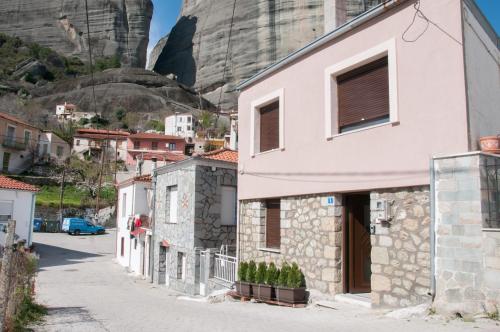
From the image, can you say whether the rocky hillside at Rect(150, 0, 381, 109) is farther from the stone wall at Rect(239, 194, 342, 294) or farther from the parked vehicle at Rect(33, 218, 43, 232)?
the stone wall at Rect(239, 194, 342, 294)

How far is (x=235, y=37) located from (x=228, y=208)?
248ft

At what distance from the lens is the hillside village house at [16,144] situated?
49906 mm

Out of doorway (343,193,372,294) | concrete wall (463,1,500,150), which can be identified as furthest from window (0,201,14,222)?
concrete wall (463,1,500,150)

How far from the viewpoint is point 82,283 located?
18516 millimetres

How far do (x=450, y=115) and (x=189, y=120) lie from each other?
232ft

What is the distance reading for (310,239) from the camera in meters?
9.36

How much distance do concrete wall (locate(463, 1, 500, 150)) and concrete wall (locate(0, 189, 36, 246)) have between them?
23608 mm

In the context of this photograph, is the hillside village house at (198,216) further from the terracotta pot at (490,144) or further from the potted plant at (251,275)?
the terracotta pot at (490,144)

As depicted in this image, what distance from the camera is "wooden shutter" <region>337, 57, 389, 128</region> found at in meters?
8.06

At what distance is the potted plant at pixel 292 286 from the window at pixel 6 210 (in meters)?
19.6

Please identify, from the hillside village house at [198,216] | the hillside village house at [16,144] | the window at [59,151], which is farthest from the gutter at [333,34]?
the window at [59,151]

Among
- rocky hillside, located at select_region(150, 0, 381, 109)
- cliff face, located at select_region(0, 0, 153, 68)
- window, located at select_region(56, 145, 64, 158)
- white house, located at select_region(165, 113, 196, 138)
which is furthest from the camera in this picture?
cliff face, located at select_region(0, 0, 153, 68)

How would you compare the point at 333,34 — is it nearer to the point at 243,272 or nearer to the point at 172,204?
the point at 243,272

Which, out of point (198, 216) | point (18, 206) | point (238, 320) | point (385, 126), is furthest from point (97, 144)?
point (385, 126)
